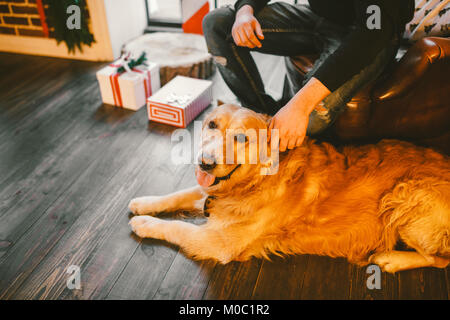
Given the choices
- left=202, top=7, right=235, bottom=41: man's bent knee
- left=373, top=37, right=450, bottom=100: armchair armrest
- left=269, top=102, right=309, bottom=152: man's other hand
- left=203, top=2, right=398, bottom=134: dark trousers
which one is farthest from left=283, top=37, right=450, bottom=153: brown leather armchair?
left=202, top=7, right=235, bottom=41: man's bent knee

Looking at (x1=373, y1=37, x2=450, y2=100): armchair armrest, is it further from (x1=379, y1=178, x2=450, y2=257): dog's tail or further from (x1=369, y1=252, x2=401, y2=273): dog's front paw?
(x1=369, y1=252, x2=401, y2=273): dog's front paw

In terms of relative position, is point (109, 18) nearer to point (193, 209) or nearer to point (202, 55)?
point (202, 55)

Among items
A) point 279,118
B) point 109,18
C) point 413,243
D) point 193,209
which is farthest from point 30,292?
point 109,18

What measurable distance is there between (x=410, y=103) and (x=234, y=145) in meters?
0.96

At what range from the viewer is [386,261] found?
1.59 meters

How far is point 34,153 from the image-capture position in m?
2.25

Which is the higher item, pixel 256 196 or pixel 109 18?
pixel 109 18

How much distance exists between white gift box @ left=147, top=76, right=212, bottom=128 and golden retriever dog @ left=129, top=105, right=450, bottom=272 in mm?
955

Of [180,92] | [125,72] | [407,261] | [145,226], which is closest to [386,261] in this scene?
[407,261]

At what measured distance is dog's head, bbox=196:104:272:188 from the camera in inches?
57.4

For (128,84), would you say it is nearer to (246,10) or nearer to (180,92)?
(180,92)

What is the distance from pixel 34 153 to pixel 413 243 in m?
2.39

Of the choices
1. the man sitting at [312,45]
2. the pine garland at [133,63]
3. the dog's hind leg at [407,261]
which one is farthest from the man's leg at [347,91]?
the pine garland at [133,63]
